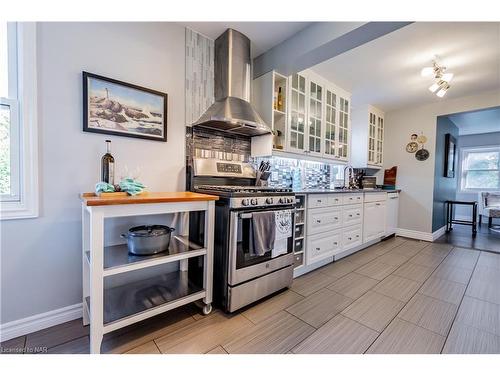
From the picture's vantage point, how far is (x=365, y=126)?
4.04 metres

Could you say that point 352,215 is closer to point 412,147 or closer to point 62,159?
point 412,147

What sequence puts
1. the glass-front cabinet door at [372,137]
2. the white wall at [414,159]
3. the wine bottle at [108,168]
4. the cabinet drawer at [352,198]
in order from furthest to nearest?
the glass-front cabinet door at [372,137] → the white wall at [414,159] → the cabinet drawer at [352,198] → the wine bottle at [108,168]

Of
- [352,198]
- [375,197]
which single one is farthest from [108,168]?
[375,197]

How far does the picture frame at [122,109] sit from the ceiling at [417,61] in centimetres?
201

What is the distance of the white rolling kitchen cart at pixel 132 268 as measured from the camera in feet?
3.92

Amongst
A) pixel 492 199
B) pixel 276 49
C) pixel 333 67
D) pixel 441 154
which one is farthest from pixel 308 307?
pixel 492 199

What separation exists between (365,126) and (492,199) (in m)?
3.72

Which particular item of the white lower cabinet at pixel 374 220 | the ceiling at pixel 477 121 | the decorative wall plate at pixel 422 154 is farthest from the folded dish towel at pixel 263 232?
the ceiling at pixel 477 121

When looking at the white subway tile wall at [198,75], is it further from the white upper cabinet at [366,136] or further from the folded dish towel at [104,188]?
the white upper cabinet at [366,136]

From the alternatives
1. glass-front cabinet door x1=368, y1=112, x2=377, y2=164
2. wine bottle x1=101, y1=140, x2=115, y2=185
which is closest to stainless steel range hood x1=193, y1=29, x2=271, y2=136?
wine bottle x1=101, y1=140, x2=115, y2=185

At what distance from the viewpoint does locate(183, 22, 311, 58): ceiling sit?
2.01 metres

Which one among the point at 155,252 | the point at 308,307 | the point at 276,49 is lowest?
the point at 308,307

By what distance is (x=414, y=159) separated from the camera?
163 inches

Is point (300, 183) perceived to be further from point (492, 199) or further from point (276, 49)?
point (492, 199)
